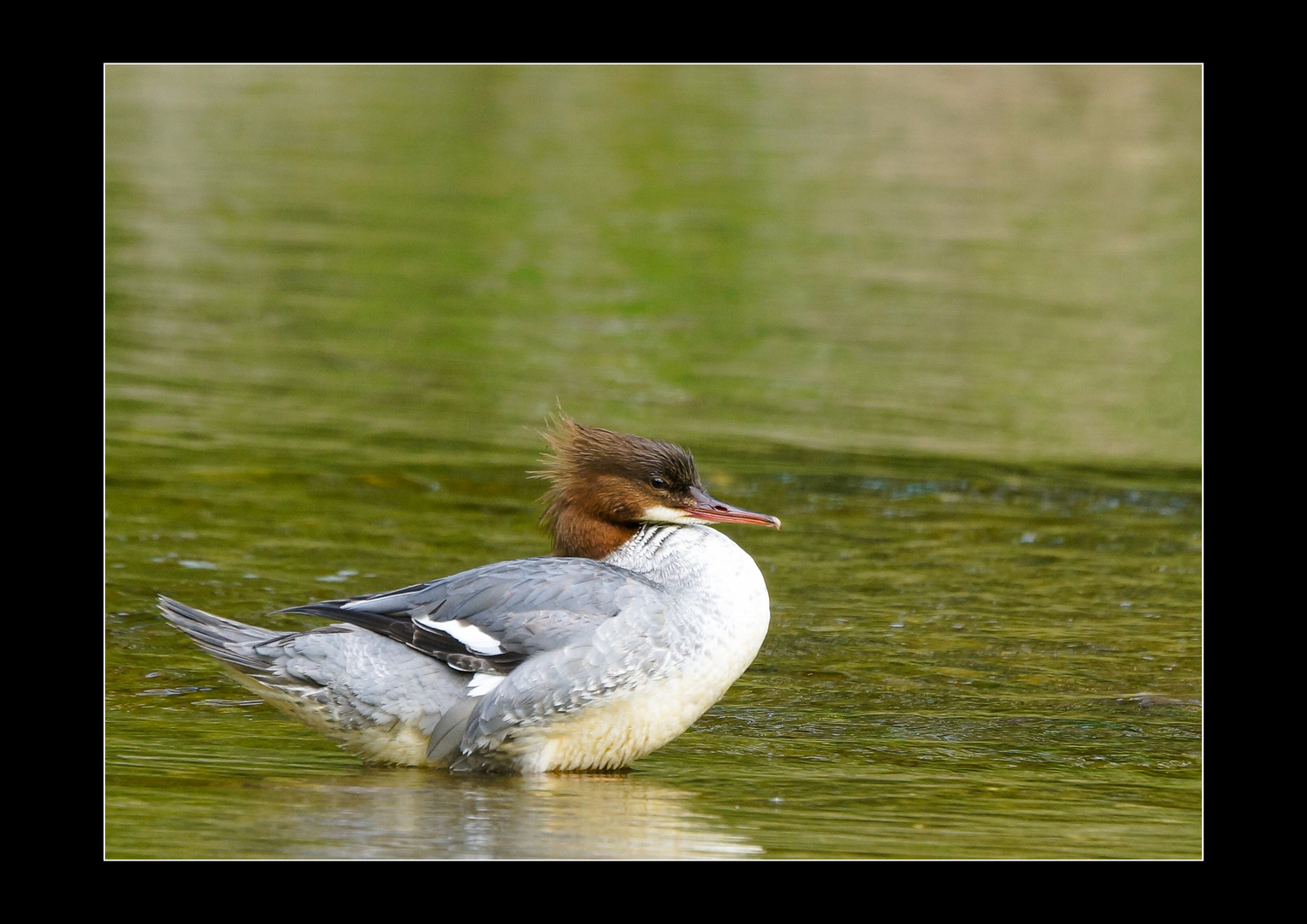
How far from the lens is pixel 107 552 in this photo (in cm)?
784

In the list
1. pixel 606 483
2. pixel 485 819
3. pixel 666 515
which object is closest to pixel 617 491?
pixel 606 483

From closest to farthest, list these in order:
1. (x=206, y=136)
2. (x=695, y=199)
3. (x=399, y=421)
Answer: (x=399, y=421) < (x=695, y=199) < (x=206, y=136)

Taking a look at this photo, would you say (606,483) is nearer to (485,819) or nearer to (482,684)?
(482,684)

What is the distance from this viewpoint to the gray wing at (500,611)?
5629mm

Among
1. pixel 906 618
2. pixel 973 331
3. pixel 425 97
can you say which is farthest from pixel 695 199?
pixel 906 618

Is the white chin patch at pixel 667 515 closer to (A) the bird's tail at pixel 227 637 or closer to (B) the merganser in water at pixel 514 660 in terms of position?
(B) the merganser in water at pixel 514 660

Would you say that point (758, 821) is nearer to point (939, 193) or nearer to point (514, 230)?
point (514, 230)

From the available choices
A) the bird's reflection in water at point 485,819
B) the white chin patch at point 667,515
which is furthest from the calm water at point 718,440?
the white chin patch at point 667,515

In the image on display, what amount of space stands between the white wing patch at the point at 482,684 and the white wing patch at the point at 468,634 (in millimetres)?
84

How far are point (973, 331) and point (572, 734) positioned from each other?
880 centimetres

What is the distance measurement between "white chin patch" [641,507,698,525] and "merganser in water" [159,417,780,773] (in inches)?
10.6

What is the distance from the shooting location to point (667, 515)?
618cm

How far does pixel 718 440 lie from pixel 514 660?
16.1 feet

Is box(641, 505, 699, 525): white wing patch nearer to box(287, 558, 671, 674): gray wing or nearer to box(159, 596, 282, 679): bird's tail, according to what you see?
box(287, 558, 671, 674): gray wing
